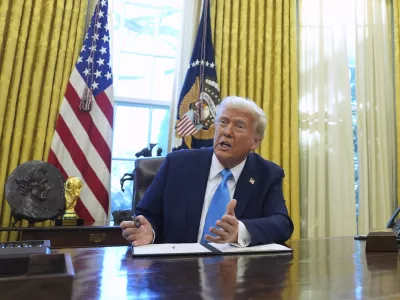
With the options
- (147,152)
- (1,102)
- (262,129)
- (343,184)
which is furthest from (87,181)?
Result: (343,184)

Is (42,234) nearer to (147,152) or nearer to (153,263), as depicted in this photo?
(147,152)

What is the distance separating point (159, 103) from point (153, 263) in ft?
8.72

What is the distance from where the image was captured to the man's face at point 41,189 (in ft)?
7.53

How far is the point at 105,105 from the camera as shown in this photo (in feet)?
9.50

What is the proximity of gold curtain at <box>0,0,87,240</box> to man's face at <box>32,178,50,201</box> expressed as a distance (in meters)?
0.41

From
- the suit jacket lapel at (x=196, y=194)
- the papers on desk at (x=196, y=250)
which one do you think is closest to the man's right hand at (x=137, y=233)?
the papers on desk at (x=196, y=250)

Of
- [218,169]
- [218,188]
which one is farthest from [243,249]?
[218,169]

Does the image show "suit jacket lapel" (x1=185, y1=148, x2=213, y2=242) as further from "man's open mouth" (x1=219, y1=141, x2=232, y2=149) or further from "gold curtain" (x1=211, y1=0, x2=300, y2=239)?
"gold curtain" (x1=211, y1=0, x2=300, y2=239)

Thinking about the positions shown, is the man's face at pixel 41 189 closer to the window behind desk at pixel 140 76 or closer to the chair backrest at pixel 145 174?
the chair backrest at pixel 145 174

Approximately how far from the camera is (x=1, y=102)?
8.71ft

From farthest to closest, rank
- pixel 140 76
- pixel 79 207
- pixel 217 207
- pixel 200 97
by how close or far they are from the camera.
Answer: pixel 140 76 → pixel 200 97 → pixel 79 207 → pixel 217 207

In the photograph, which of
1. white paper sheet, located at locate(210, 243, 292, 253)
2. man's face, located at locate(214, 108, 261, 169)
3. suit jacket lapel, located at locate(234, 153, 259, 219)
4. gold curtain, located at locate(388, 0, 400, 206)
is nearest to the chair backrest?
man's face, located at locate(214, 108, 261, 169)

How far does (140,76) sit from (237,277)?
299cm

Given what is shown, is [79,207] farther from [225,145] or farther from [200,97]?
[225,145]
